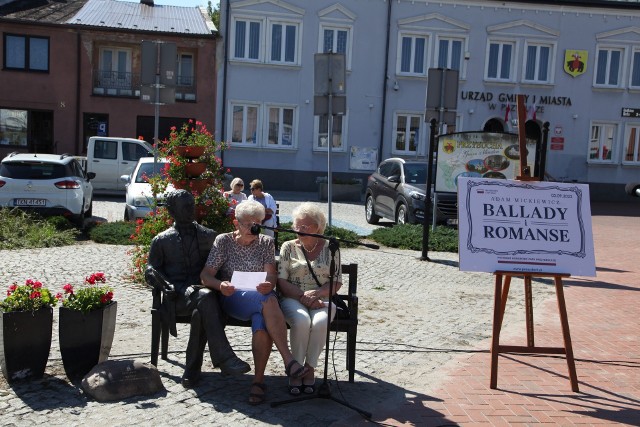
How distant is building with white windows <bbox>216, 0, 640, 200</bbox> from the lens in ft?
91.9

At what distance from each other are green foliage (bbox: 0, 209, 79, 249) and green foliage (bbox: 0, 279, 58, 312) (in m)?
7.03

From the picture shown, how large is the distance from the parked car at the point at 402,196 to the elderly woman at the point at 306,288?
32.1 ft

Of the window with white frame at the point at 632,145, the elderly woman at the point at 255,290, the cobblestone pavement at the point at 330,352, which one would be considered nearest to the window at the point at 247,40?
the window with white frame at the point at 632,145

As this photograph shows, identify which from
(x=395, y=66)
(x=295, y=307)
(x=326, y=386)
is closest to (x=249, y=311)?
(x=295, y=307)

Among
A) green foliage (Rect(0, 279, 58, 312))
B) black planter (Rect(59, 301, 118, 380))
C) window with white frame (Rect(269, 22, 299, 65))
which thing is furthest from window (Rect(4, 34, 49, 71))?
black planter (Rect(59, 301, 118, 380))

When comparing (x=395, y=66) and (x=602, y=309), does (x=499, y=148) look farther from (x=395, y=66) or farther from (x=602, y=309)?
(x=395, y=66)

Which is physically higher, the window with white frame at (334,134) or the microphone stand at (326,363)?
the window with white frame at (334,134)

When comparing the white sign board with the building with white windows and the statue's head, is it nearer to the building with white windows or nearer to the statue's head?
the statue's head

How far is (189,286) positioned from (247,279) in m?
0.49

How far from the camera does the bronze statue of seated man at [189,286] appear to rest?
5.24 meters

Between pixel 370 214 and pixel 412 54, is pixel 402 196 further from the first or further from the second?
pixel 412 54

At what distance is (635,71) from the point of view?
1185 inches

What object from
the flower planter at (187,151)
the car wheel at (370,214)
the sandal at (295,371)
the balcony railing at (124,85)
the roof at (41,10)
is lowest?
the car wheel at (370,214)

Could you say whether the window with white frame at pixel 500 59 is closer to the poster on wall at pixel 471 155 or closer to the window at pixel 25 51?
the poster on wall at pixel 471 155
